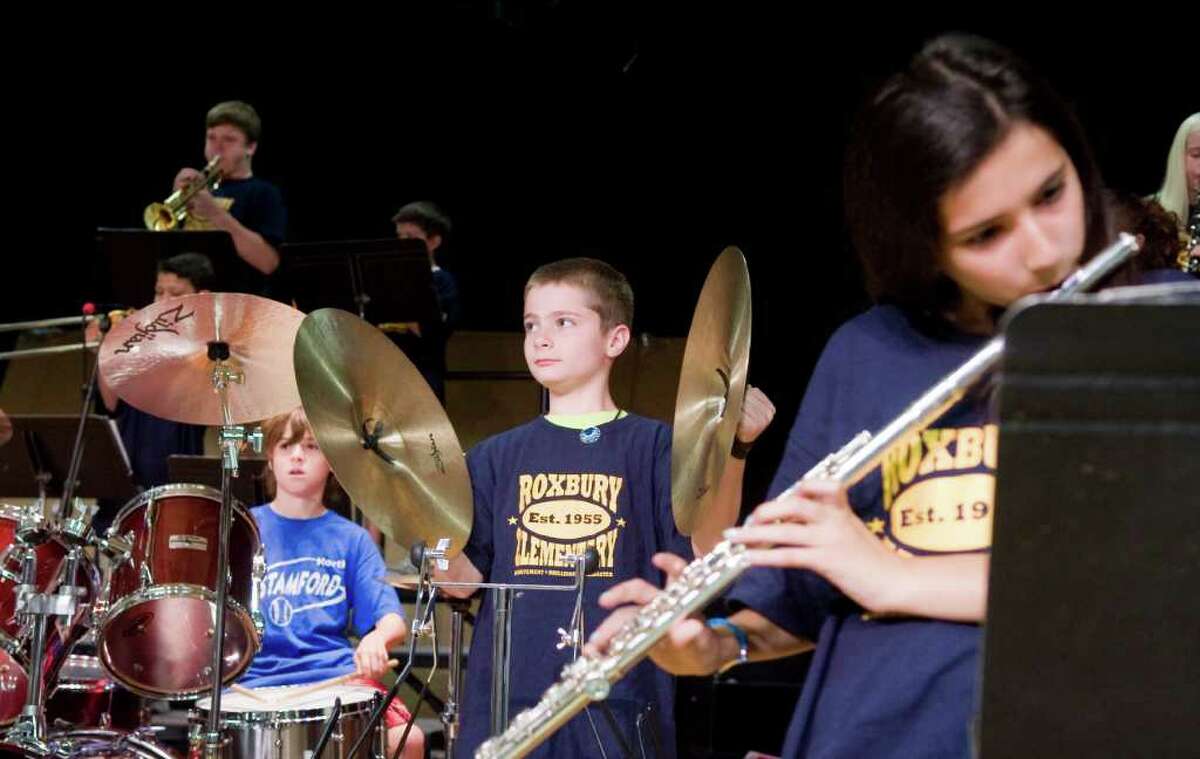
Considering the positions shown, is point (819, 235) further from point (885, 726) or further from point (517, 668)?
point (885, 726)

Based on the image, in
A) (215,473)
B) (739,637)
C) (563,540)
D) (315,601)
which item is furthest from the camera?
(215,473)

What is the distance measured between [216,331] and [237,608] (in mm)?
745

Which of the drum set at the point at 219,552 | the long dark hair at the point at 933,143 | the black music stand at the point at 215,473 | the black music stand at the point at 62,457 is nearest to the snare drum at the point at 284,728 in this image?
the drum set at the point at 219,552

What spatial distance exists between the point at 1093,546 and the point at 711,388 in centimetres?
179

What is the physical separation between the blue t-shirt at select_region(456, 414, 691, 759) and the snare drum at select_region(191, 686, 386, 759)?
2.03 ft

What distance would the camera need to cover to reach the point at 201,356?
13.1 feet

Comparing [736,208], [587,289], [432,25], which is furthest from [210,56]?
[587,289]

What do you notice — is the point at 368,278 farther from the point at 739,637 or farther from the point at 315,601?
the point at 739,637

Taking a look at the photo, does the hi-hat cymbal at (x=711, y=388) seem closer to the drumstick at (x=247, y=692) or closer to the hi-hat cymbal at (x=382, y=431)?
the hi-hat cymbal at (x=382, y=431)

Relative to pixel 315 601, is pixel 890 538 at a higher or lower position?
higher

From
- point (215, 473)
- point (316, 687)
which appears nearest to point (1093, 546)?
point (316, 687)

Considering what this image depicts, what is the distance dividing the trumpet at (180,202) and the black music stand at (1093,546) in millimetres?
5780

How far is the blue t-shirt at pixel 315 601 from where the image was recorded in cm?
413

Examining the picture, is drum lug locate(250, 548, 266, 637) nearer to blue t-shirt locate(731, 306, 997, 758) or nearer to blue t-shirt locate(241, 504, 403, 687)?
blue t-shirt locate(241, 504, 403, 687)
